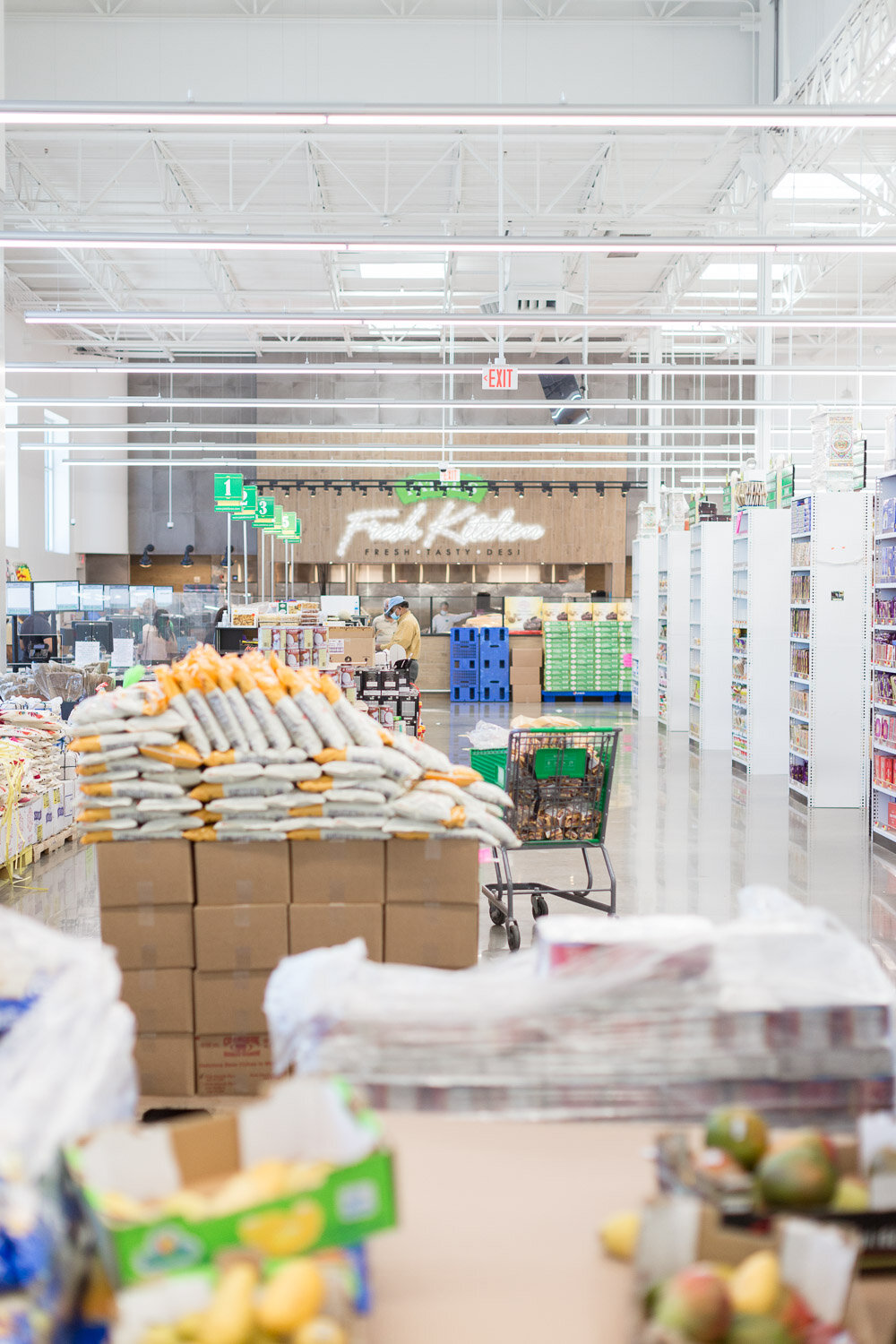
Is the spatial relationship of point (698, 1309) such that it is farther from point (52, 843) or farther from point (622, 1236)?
point (52, 843)

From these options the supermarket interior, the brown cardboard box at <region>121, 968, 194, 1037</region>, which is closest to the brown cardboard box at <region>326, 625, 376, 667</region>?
the supermarket interior

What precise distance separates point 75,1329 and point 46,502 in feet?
73.4

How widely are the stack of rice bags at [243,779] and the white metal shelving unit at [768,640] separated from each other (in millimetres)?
7818

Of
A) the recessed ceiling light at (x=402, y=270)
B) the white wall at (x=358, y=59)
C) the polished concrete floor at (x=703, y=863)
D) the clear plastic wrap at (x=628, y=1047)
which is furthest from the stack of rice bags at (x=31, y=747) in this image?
the recessed ceiling light at (x=402, y=270)

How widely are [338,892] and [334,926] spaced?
11 centimetres

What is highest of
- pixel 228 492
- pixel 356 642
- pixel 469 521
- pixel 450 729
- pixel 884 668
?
pixel 469 521

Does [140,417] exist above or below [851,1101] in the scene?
above

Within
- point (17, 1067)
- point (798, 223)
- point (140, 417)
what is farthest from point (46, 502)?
point (17, 1067)

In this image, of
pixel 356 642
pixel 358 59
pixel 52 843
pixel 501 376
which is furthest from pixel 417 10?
pixel 52 843

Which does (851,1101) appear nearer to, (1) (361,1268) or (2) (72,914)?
(1) (361,1268)

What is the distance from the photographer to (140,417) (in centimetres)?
2588

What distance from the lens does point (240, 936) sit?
11.8 feet

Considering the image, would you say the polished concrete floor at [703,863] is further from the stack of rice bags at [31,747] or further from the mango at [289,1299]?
the mango at [289,1299]

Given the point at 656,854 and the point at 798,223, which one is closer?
the point at 656,854
